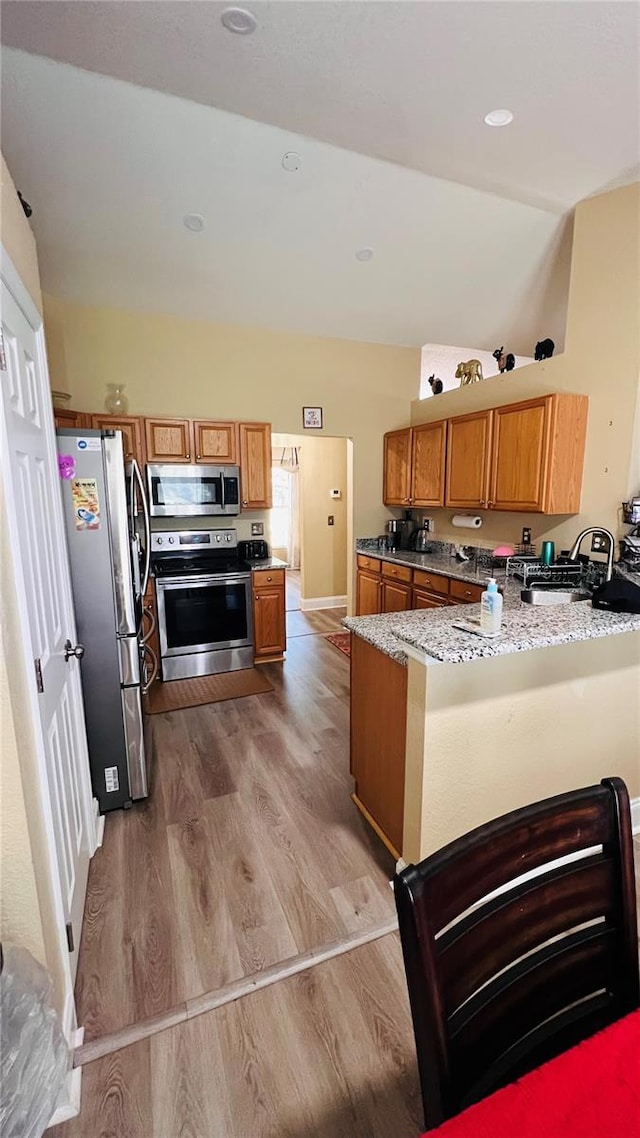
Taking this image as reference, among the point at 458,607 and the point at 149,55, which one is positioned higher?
the point at 149,55

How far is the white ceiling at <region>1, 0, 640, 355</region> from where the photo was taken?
1.78m

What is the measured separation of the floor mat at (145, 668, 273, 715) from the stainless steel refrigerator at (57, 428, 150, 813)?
41.9 inches

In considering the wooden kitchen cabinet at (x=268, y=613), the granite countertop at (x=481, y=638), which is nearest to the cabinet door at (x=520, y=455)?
the granite countertop at (x=481, y=638)

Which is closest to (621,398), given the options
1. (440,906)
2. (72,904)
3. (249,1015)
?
(440,906)

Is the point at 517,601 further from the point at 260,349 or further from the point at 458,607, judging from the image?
the point at 260,349

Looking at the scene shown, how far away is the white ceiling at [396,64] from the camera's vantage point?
169 centimetres

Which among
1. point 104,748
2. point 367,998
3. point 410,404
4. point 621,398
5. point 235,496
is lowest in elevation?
point 367,998

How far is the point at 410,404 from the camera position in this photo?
201 inches

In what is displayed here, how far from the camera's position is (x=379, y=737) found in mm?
2039

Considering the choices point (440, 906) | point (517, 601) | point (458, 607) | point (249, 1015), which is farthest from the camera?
point (517, 601)

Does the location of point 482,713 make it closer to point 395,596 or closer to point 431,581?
point 431,581

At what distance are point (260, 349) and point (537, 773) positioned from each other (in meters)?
4.11

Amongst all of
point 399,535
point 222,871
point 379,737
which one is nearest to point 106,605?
point 222,871

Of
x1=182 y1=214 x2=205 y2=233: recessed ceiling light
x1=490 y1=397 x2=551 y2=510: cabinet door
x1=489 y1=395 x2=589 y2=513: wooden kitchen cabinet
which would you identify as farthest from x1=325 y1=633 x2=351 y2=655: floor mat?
x1=182 y1=214 x2=205 y2=233: recessed ceiling light
